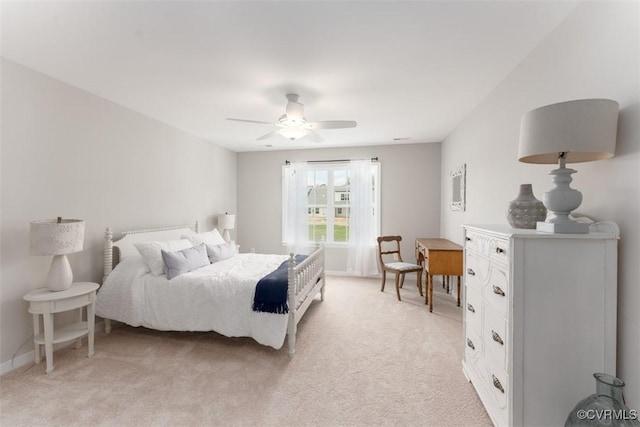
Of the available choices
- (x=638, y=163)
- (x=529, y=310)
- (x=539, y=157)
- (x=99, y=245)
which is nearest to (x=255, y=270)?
(x=99, y=245)

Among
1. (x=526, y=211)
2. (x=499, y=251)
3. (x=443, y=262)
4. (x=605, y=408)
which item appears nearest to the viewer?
(x=605, y=408)

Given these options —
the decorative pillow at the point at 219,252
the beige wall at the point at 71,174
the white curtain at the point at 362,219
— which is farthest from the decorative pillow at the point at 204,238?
the white curtain at the point at 362,219

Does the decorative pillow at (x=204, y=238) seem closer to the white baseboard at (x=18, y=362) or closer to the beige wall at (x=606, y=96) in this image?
the white baseboard at (x=18, y=362)

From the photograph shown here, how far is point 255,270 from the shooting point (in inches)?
120

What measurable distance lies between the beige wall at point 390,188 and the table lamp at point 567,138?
3566mm

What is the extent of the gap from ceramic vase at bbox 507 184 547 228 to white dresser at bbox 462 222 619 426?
295 mm

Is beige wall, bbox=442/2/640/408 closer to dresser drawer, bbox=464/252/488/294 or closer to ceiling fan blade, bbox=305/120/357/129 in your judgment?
dresser drawer, bbox=464/252/488/294

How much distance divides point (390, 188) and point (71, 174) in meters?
4.47

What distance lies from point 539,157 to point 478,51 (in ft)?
3.29

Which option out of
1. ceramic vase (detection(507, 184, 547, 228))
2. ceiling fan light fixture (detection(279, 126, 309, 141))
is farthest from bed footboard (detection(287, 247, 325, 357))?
ceramic vase (detection(507, 184, 547, 228))

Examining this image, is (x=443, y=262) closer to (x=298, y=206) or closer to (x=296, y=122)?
(x=296, y=122)

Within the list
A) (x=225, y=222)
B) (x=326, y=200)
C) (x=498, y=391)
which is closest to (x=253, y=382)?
(x=498, y=391)

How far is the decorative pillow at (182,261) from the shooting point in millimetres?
2809

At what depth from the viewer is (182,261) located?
2896mm
